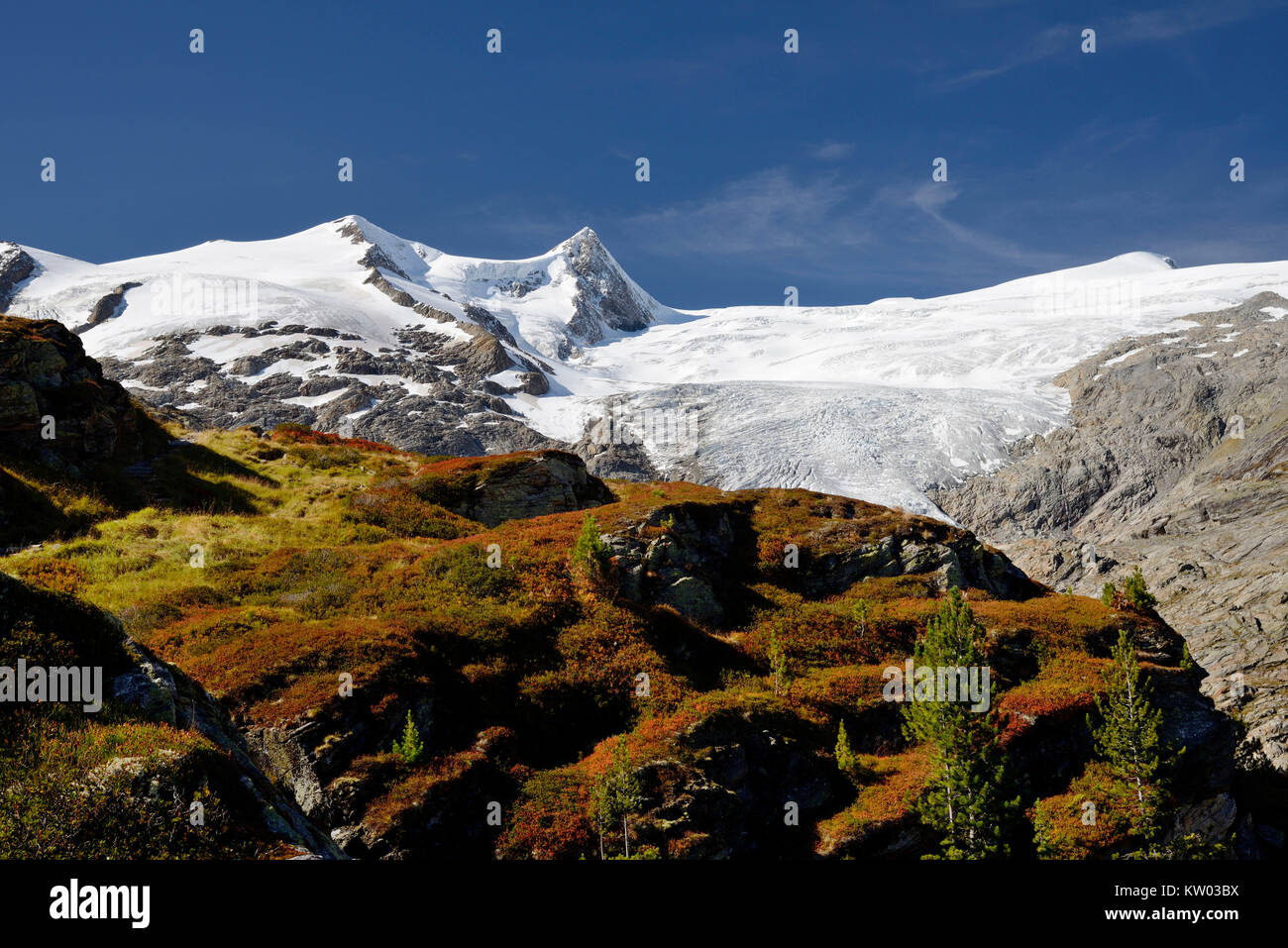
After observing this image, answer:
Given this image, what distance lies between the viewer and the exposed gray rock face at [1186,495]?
203ft

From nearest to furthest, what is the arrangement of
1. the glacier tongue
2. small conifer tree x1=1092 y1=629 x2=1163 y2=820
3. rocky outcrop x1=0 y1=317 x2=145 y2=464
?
small conifer tree x1=1092 y1=629 x2=1163 y2=820, rocky outcrop x1=0 y1=317 x2=145 y2=464, the glacier tongue

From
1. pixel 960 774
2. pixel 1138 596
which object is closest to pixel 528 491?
pixel 960 774

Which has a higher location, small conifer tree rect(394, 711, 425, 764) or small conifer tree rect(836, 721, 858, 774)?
small conifer tree rect(394, 711, 425, 764)

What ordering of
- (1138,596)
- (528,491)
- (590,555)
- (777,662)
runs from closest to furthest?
(777,662)
(590,555)
(1138,596)
(528,491)

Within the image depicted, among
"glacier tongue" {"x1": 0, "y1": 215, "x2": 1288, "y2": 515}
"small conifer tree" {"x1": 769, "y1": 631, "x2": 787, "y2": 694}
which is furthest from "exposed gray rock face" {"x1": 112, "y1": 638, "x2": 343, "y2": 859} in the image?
"glacier tongue" {"x1": 0, "y1": 215, "x2": 1288, "y2": 515}

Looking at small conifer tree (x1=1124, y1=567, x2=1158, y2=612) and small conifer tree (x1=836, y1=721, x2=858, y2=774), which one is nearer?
small conifer tree (x1=836, y1=721, x2=858, y2=774)

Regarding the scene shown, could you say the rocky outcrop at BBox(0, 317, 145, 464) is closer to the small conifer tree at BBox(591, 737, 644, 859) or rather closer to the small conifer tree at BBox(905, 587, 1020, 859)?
the small conifer tree at BBox(591, 737, 644, 859)

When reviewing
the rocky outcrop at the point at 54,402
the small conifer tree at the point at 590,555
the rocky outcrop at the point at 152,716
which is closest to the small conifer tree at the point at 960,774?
the small conifer tree at the point at 590,555

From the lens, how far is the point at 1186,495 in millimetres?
101750

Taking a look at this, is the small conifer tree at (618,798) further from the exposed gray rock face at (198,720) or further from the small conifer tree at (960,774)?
the small conifer tree at (960,774)

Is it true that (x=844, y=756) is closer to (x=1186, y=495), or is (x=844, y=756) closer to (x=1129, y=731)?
(x=1129, y=731)

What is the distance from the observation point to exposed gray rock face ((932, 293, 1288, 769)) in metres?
62.0
